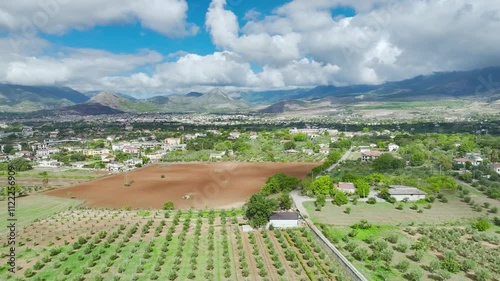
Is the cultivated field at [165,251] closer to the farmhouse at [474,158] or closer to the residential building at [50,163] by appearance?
the residential building at [50,163]

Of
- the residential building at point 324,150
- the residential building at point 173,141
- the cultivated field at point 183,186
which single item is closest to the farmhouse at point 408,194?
the cultivated field at point 183,186

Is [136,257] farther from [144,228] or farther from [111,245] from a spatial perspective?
[144,228]

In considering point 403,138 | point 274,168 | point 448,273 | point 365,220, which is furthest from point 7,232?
point 403,138

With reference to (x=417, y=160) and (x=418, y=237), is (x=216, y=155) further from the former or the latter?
(x=418, y=237)

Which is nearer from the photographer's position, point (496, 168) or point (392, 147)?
point (496, 168)

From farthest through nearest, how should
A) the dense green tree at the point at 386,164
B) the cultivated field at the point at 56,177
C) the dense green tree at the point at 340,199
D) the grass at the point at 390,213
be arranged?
the dense green tree at the point at 386,164
the cultivated field at the point at 56,177
the dense green tree at the point at 340,199
the grass at the point at 390,213

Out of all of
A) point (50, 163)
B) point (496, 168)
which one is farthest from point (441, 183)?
point (50, 163)

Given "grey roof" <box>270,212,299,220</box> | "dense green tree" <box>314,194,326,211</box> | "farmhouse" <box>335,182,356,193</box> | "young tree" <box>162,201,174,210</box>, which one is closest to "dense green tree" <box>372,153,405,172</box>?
"farmhouse" <box>335,182,356,193</box>
